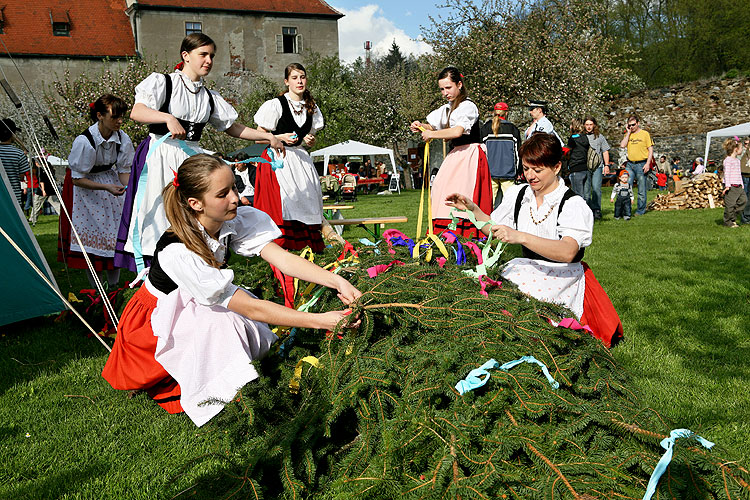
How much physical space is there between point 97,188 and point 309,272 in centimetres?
381

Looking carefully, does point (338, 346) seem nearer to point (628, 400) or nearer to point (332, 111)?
point (628, 400)

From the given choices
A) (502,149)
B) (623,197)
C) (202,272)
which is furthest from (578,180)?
(202,272)

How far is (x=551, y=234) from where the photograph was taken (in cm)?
350

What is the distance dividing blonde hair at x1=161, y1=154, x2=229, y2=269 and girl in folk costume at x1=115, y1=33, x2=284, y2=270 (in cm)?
158

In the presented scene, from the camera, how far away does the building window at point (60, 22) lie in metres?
33.1

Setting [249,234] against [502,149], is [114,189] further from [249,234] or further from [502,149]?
[502,149]

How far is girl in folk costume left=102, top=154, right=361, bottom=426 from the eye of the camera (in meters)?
2.67

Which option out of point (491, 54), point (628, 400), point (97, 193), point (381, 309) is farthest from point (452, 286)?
point (491, 54)

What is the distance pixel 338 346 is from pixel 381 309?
0.25 m

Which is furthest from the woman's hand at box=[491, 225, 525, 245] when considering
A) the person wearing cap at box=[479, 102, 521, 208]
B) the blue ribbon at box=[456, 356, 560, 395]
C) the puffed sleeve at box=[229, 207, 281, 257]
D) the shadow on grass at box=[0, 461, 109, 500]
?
the person wearing cap at box=[479, 102, 521, 208]

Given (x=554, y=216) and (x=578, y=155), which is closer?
(x=554, y=216)

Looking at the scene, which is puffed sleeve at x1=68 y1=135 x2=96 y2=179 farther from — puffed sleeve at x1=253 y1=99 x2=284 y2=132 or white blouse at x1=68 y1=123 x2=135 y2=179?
puffed sleeve at x1=253 y1=99 x2=284 y2=132

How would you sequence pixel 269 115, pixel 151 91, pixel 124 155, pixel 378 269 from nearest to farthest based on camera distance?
pixel 378 269 → pixel 151 91 → pixel 269 115 → pixel 124 155

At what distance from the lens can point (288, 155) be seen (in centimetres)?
547
